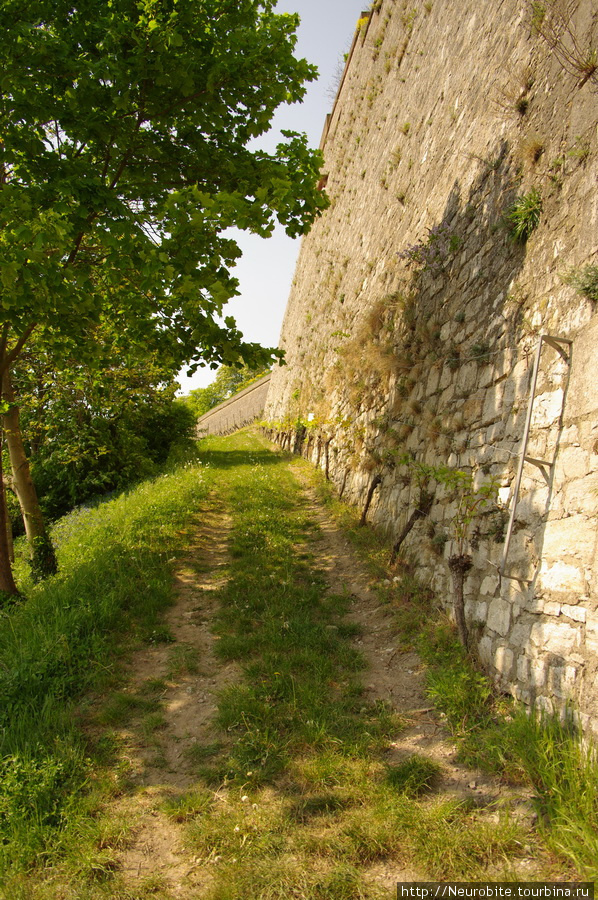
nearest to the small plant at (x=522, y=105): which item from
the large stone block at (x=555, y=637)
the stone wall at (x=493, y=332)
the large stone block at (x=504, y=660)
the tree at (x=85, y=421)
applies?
the stone wall at (x=493, y=332)

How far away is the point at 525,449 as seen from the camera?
12.4 ft

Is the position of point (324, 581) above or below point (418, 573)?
below

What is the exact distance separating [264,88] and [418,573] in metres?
5.26

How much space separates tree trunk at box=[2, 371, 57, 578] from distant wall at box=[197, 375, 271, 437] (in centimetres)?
1493

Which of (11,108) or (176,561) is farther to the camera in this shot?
(176,561)

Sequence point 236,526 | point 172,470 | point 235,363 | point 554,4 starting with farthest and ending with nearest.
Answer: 1. point 172,470
2. point 236,526
3. point 235,363
4. point 554,4

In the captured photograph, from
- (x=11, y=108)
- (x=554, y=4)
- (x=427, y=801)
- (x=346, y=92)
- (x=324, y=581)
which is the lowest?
(x=427, y=801)

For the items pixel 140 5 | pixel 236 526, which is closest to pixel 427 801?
pixel 236 526

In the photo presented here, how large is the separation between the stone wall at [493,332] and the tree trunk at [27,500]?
445cm

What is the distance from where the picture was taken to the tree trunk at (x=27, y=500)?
22.7ft

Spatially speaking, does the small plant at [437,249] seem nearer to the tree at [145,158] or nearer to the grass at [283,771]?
the tree at [145,158]

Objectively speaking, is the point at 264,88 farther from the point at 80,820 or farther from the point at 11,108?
the point at 80,820

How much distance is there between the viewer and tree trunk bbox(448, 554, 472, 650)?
4.14 metres

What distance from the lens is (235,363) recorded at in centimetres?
578
